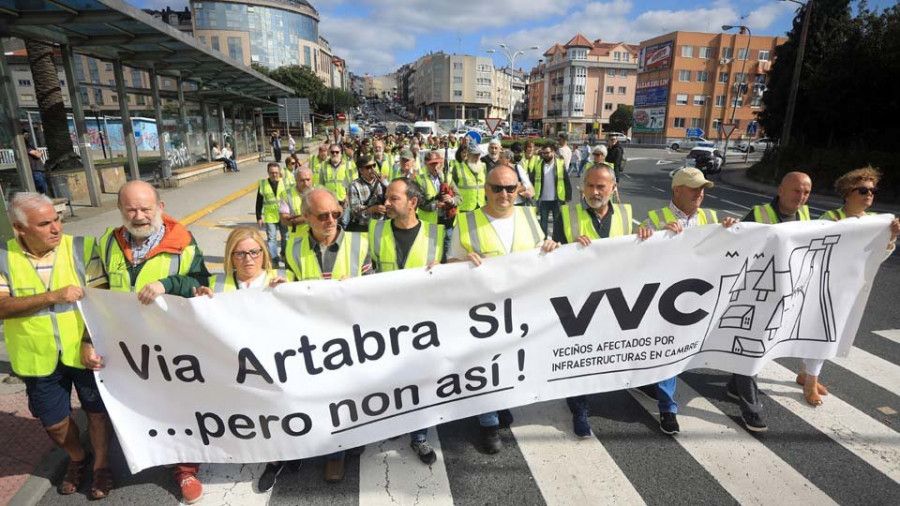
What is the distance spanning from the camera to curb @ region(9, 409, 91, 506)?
9.55 ft

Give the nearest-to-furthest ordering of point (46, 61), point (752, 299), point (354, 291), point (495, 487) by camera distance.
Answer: point (354, 291), point (495, 487), point (752, 299), point (46, 61)

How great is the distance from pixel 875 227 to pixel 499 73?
406ft

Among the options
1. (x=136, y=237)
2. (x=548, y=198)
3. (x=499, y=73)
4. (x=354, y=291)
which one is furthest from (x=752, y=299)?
(x=499, y=73)

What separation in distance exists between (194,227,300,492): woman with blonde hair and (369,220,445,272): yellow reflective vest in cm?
78

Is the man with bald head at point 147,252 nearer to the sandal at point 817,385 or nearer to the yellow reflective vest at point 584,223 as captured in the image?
the yellow reflective vest at point 584,223

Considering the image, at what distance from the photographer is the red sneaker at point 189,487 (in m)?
2.92

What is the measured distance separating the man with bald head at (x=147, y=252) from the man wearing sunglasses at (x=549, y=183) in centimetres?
646

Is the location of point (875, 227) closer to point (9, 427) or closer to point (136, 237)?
point (136, 237)

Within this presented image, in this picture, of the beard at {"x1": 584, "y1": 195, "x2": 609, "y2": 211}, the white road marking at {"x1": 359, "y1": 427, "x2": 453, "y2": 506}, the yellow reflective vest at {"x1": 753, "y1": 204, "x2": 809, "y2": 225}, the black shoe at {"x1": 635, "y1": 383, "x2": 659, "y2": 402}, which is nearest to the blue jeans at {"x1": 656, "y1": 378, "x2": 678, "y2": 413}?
the black shoe at {"x1": 635, "y1": 383, "x2": 659, "y2": 402}

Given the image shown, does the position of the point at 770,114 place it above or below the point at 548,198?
above

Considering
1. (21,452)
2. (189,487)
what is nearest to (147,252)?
(189,487)

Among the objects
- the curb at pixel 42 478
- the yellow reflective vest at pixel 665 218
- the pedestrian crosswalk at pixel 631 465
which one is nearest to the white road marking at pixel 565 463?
the pedestrian crosswalk at pixel 631 465

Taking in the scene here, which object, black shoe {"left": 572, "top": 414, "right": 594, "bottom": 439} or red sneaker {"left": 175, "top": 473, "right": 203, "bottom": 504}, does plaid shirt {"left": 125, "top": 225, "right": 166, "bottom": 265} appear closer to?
red sneaker {"left": 175, "top": 473, "right": 203, "bottom": 504}

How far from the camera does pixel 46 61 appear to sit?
1445cm
